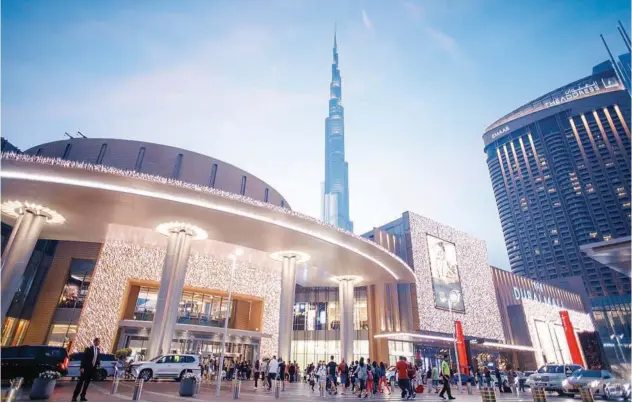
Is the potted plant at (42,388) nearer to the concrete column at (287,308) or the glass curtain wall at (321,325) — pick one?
the concrete column at (287,308)

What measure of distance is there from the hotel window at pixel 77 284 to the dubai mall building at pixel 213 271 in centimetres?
9

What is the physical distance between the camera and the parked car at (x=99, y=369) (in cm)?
1747

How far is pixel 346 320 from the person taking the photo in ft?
99.2

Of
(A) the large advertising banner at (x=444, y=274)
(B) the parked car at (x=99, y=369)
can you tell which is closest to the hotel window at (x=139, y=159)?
(B) the parked car at (x=99, y=369)

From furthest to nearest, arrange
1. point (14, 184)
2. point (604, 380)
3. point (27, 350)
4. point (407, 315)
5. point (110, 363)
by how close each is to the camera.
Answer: point (407, 315)
point (110, 363)
point (14, 184)
point (604, 380)
point (27, 350)

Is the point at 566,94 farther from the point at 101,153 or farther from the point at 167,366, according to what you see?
the point at 167,366

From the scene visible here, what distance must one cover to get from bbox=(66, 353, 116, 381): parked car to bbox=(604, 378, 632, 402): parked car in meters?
24.0

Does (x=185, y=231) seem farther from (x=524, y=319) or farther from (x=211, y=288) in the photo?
(x=524, y=319)

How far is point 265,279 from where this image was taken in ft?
116

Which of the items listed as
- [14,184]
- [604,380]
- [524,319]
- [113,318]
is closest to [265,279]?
[113,318]

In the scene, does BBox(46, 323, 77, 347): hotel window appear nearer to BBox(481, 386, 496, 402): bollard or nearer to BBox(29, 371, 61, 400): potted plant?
BBox(29, 371, 61, 400): potted plant

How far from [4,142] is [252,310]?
2936 centimetres

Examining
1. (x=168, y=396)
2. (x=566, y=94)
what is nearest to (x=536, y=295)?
(x=168, y=396)

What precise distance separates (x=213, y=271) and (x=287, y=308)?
1030cm
